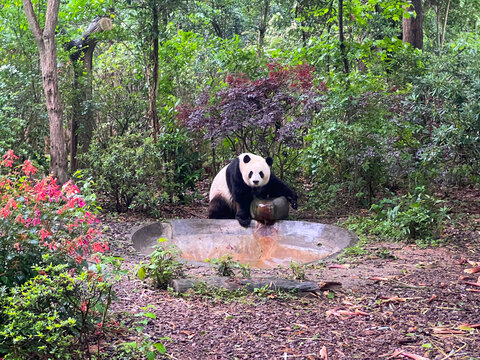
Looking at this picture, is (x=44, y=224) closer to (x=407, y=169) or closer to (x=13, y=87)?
(x=407, y=169)

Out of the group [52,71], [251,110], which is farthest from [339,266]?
[52,71]

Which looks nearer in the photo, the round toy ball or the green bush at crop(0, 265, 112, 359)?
the green bush at crop(0, 265, 112, 359)

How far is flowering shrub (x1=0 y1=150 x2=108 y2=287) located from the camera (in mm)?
2863

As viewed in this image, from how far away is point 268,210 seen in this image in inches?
278

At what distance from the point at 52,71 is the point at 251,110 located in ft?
10.2

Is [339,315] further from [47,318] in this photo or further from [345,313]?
[47,318]

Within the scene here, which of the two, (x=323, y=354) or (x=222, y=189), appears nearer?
(x=323, y=354)

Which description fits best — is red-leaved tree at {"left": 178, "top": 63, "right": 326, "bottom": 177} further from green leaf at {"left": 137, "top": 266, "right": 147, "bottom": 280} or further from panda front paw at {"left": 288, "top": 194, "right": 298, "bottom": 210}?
green leaf at {"left": 137, "top": 266, "right": 147, "bottom": 280}

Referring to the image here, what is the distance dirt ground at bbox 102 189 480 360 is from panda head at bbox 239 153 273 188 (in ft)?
7.27

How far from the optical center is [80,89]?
9.45m

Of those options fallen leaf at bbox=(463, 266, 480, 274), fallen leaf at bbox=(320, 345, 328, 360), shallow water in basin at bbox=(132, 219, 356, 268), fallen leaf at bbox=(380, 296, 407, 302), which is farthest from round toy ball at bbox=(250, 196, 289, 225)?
fallen leaf at bbox=(320, 345, 328, 360)

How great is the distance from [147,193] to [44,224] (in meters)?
4.65

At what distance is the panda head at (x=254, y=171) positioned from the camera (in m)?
7.10

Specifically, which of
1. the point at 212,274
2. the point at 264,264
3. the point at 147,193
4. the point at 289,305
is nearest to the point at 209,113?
the point at 147,193
